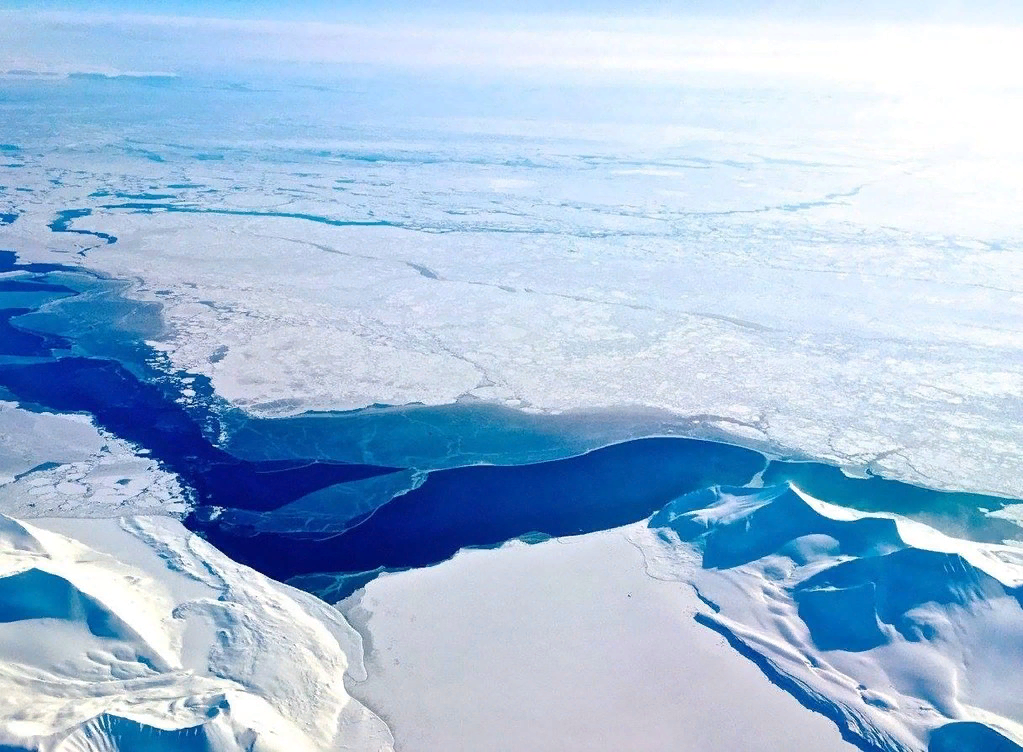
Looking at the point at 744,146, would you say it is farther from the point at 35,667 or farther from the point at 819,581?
the point at 35,667

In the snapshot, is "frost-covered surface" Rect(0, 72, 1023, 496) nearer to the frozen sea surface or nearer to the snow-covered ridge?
the frozen sea surface

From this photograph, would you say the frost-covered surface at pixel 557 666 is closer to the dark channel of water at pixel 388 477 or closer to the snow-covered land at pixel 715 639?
the snow-covered land at pixel 715 639

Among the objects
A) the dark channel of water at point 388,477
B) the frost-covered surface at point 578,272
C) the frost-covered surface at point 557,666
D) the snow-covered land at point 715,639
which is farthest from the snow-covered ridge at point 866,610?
the frost-covered surface at point 578,272

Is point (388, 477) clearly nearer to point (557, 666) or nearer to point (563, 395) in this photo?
point (563, 395)

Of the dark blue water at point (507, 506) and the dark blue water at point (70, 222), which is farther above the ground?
the dark blue water at point (70, 222)

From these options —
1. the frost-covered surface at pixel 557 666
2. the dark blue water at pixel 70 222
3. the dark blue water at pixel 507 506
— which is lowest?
the frost-covered surface at pixel 557 666

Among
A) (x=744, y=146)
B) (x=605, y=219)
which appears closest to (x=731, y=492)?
(x=605, y=219)
